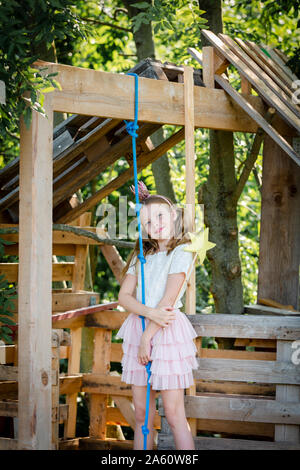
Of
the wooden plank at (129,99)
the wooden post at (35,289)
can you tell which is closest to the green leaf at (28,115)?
the wooden post at (35,289)

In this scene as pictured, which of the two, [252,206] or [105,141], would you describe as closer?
[105,141]

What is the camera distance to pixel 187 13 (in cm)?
525

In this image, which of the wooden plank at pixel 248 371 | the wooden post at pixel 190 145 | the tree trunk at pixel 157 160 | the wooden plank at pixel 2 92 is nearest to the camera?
the wooden plank at pixel 2 92

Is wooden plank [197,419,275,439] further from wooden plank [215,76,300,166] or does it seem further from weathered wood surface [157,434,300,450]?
wooden plank [215,76,300,166]

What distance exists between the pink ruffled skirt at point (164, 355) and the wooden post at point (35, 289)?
463 millimetres

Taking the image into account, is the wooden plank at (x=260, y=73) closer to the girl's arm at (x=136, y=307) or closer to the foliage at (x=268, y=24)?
the foliage at (x=268, y=24)

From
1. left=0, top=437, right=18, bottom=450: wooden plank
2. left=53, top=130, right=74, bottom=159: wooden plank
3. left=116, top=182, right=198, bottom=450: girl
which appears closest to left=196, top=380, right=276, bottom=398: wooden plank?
left=116, top=182, right=198, bottom=450: girl

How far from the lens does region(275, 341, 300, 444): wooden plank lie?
4020mm

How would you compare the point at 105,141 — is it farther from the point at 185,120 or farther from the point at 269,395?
the point at 269,395

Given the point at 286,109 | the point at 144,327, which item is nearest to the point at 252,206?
the point at 286,109

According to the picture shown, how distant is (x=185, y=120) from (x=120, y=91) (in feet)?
1.66

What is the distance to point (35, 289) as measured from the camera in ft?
11.9

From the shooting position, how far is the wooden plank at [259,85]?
166 inches

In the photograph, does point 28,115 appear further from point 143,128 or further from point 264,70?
point 264,70
